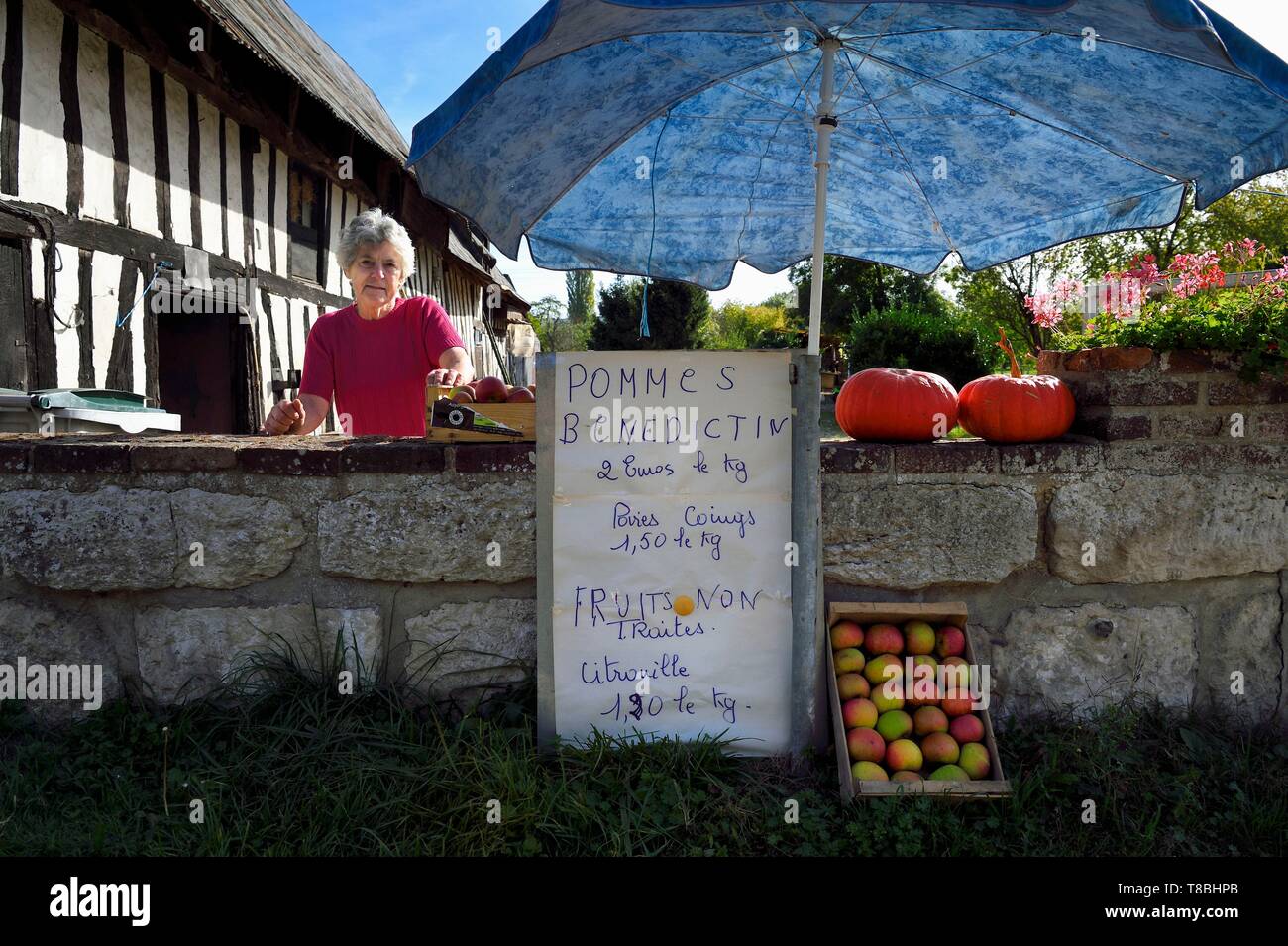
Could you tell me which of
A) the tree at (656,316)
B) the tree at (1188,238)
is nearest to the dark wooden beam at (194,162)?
the tree at (1188,238)

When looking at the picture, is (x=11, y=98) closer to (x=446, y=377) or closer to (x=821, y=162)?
(x=446, y=377)

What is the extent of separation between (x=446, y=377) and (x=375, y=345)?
607 mm

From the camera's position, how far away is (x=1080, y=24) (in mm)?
2008

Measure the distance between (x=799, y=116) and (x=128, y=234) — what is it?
5.15 meters

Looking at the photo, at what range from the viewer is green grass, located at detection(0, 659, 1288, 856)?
198 centimetres

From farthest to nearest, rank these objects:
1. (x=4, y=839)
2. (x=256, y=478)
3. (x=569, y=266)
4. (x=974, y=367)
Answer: (x=974, y=367) < (x=569, y=266) < (x=256, y=478) < (x=4, y=839)

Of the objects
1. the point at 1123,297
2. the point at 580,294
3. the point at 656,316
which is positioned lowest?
Result: the point at 1123,297

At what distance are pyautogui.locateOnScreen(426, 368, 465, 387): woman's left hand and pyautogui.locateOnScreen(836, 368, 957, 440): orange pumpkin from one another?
1.35 meters

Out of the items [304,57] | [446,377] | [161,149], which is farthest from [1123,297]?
[304,57]

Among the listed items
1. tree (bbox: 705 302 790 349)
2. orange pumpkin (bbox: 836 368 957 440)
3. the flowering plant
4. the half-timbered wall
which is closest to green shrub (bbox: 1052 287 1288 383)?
the flowering plant

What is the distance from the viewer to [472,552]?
2.36 metres

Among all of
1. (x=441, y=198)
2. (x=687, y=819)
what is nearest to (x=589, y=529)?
(x=687, y=819)

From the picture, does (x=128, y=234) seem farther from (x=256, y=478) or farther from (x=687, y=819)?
(x=687, y=819)

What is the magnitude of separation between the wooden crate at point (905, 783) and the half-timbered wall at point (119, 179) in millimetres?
5143
